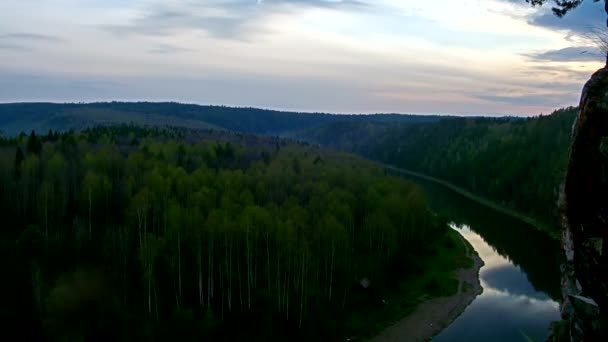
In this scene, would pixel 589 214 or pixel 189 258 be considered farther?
pixel 189 258

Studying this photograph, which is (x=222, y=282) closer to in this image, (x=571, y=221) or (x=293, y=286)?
(x=293, y=286)

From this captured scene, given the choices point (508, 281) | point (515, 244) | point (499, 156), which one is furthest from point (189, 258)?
point (499, 156)

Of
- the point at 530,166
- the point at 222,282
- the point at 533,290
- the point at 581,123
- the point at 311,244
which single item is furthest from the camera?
the point at 530,166

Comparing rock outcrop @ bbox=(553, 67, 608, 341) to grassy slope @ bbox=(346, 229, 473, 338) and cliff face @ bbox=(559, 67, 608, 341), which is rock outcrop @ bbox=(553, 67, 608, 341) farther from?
grassy slope @ bbox=(346, 229, 473, 338)

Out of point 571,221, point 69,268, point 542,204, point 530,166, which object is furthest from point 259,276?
point 530,166

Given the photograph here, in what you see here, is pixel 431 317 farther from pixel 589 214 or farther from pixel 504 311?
pixel 589 214

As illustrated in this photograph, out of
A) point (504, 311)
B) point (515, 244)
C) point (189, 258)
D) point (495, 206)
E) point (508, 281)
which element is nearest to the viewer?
point (189, 258)

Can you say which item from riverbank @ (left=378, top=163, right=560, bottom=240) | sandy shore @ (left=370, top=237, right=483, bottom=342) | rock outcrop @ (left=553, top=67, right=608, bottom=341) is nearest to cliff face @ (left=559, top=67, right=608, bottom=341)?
rock outcrop @ (left=553, top=67, right=608, bottom=341)
